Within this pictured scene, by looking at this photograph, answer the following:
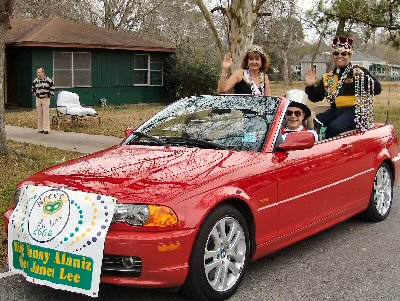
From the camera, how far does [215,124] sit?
18.4ft

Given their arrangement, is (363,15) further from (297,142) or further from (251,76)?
(297,142)

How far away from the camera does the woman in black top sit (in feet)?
23.0

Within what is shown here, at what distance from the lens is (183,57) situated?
93.9 feet

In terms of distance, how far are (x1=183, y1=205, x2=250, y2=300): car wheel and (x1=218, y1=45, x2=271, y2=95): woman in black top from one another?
2622mm

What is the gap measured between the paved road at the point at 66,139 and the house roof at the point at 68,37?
846 centimetres

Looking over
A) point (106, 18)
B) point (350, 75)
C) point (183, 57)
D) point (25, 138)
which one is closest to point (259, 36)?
point (106, 18)

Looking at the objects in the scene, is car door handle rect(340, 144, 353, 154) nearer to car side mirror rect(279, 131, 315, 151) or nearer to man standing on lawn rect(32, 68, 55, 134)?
car side mirror rect(279, 131, 315, 151)

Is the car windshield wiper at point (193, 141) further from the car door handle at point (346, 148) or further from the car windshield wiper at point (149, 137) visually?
the car door handle at point (346, 148)

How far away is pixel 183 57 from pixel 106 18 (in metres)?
15.0

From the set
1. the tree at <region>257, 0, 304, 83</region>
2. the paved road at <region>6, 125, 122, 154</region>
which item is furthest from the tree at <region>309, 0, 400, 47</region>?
the tree at <region>257, 0, 304, 83</region>

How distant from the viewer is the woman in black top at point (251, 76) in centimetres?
702

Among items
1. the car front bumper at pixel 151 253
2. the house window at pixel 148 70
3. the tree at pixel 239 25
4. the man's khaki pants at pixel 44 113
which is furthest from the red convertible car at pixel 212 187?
the house window at pixel 148 70

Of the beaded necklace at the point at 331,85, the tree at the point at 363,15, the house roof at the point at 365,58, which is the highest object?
the house roof at the point at 365,58

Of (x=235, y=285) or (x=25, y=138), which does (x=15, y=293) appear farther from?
(x=25, y=138)
